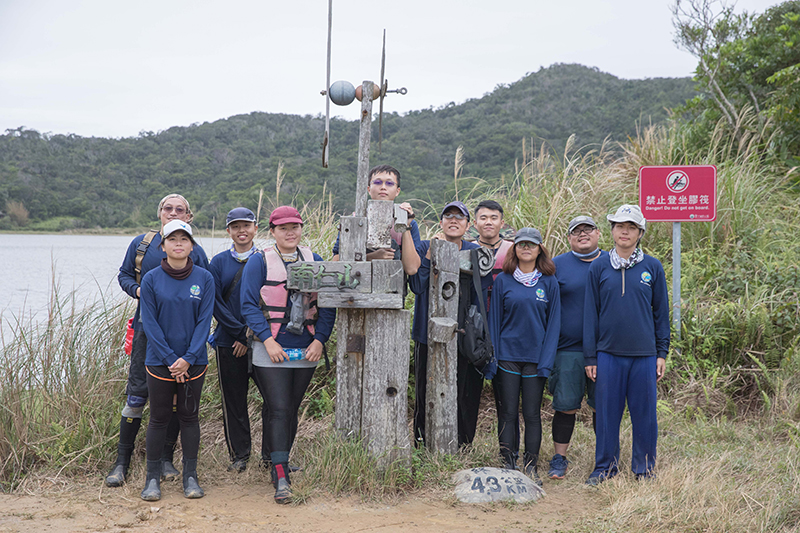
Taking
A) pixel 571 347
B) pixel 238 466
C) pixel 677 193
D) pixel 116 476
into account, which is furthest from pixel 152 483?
pixel 677 193

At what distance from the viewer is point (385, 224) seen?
3934 millimetres

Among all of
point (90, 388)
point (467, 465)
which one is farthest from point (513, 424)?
point (90, 388)

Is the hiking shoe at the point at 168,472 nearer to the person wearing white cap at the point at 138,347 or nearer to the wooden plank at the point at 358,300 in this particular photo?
the person wearing white cap at the point at 138,347

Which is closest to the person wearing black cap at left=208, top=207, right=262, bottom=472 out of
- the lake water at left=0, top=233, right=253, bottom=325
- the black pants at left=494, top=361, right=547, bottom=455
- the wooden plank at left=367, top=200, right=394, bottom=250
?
the wooden plank at left=367, top=200, right=394, bottom=250

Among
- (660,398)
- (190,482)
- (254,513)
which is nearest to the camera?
(254,513)

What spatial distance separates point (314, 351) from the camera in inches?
152

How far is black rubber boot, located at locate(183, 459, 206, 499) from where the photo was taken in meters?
3.79

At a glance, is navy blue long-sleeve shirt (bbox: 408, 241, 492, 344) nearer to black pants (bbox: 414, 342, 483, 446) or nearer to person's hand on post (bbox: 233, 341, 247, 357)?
black pants (bbox: 414, 342, 483, 446)

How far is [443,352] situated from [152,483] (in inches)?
81.5

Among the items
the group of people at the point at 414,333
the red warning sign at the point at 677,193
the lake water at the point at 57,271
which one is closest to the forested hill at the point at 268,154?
the lake water at the point at 57,271

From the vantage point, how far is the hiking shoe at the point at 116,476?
3.93 metres

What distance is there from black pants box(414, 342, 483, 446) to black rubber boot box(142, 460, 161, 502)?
1788mm

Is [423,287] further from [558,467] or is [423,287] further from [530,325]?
[558,467]

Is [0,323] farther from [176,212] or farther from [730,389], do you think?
[730,389]
